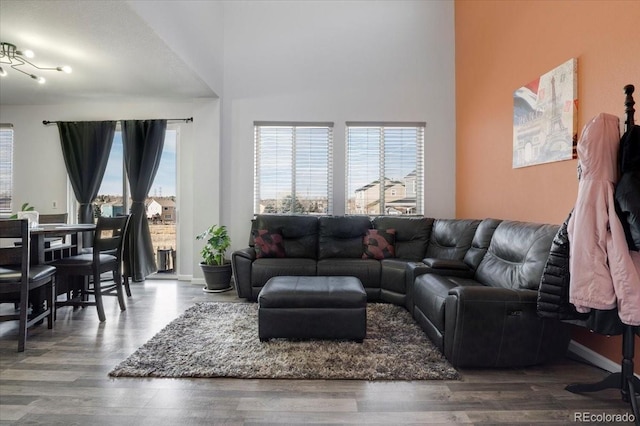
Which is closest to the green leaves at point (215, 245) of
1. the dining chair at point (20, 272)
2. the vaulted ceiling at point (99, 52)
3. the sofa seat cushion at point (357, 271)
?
the sofa seat cushion at point (357, 271)

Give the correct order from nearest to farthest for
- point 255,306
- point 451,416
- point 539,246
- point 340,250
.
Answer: point 451,416 < point 539,246 < point 255,306 < point 340,250

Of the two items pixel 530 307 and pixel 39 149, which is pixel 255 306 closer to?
pixel 530 307

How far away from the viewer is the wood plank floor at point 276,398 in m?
1.63

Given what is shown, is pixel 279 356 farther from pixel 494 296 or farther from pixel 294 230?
pixel 294 230

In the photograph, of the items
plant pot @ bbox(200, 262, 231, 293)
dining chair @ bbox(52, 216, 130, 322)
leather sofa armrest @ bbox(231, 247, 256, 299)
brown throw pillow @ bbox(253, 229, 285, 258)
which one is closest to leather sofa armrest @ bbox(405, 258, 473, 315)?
brown throw pillow @ bbox(253, 229, 285, 258)

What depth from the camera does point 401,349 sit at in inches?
92.0

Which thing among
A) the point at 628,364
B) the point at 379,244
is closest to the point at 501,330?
the point at 628,364

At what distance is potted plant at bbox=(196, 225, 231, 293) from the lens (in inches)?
156

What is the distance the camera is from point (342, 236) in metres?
4.00

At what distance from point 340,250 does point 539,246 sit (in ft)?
7.14

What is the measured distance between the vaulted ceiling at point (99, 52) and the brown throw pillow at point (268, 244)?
2092 mm

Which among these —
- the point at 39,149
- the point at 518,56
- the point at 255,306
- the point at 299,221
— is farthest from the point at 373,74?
the point at 39,149

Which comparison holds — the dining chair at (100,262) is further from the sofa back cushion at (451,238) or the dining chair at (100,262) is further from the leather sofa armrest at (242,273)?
the sofa back cushion at (451,238)

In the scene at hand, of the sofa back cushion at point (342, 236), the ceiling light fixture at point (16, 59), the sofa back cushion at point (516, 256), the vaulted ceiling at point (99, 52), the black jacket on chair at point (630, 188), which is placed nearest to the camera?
the black jacket on chair at point (630, 188)
